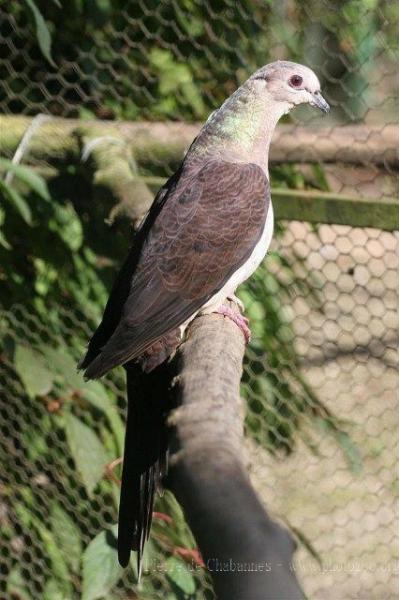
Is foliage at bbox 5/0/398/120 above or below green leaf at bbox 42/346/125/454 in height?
above

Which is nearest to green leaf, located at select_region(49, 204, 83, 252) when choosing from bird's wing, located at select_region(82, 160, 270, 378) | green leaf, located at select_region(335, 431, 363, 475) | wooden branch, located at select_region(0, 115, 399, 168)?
wooden branch, located at select_region(0, 115, 399, 168)

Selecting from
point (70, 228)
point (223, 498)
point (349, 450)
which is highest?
Answer: point (223, 498)

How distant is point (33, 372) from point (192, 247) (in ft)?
1.28

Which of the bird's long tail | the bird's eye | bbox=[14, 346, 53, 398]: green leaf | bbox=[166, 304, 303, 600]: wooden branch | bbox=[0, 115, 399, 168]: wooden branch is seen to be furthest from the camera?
bbox=[0, 115, 399, 168]: wooden branch

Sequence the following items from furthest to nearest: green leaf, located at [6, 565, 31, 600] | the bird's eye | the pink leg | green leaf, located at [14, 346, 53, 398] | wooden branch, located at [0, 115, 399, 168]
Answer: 1. green leaf, located at [6, 565, 31, 600]
2. wooden branch, located at [0, 115, 399, 168]
3. the bird's eye
4. green leaf, located at [14, 346, 53, 398]
5. the pink leg

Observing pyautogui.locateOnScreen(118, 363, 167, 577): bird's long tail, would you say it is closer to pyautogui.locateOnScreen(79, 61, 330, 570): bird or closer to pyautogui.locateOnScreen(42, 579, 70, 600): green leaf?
pyautogui.locateOnScreen(79, 61, 330, 570): bird

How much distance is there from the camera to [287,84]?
2.01 metres

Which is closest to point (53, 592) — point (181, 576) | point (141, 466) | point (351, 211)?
point (181, 576)

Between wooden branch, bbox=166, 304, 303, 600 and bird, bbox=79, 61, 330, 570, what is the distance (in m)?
0.48

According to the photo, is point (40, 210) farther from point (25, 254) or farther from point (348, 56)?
point (348, 56)

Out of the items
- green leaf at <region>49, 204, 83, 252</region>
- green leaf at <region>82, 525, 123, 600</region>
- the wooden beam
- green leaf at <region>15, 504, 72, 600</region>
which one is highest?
the wooden beam

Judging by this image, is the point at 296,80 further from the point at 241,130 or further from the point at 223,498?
the point at 223,498

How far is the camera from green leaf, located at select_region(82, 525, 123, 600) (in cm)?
180

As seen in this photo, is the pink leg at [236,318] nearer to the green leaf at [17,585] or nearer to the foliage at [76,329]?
the foliage at [76,329]
